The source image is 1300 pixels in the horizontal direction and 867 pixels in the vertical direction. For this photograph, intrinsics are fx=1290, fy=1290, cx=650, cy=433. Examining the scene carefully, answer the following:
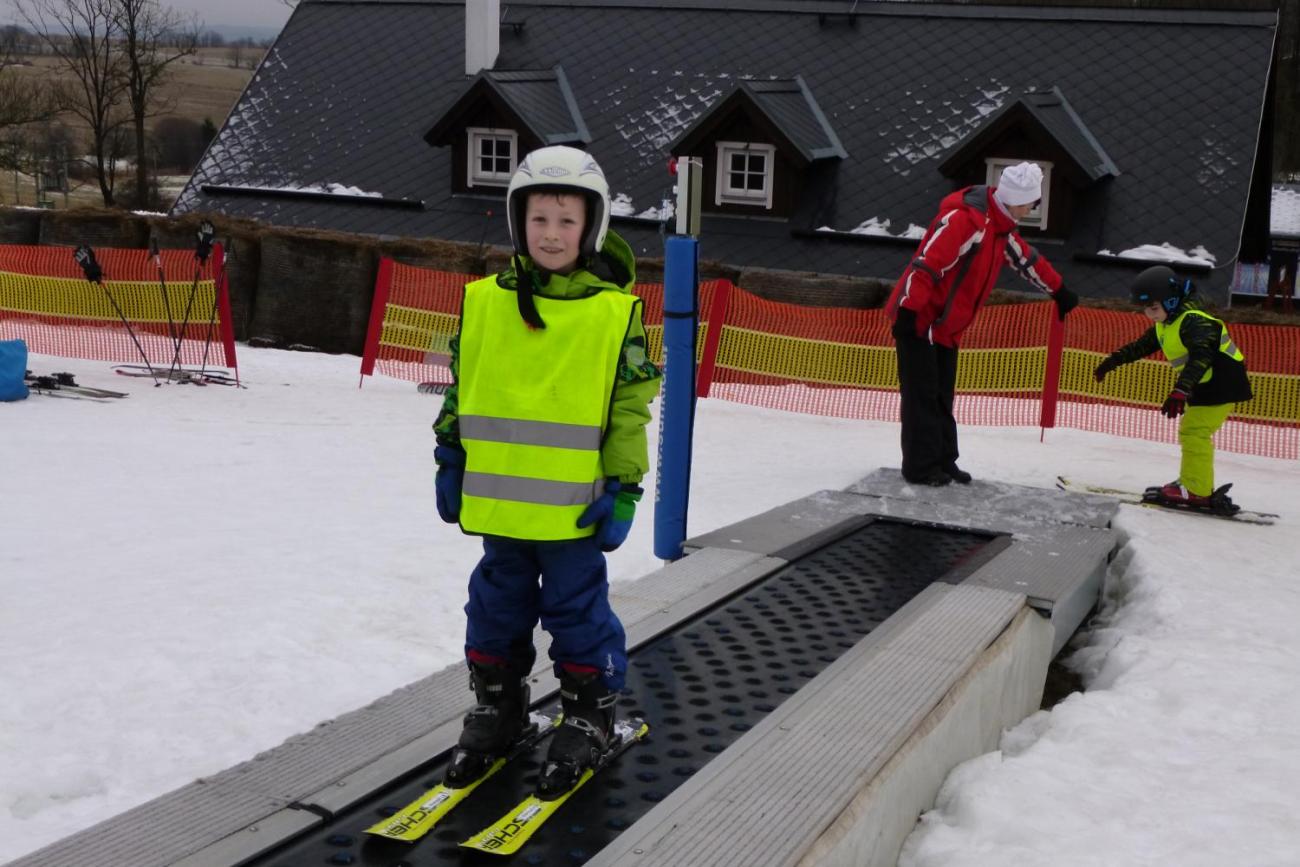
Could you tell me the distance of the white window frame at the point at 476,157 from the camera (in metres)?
21.0

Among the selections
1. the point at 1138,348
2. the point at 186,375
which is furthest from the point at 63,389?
the point at 1138,348

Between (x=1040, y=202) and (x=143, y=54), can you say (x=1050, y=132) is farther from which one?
(x=143, y=54)

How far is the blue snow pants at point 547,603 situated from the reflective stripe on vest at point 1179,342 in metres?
5.82

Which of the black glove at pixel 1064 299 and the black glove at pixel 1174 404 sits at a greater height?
the black glove at pixel 1064 299

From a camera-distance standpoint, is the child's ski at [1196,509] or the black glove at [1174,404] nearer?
the black glove at [1174,404]

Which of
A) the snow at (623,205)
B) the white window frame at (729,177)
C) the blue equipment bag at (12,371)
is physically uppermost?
the white window frame at (729,177)

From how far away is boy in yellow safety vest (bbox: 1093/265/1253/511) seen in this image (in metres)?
8.09

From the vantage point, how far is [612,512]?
357cm

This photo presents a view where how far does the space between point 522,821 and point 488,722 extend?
41 centimetres

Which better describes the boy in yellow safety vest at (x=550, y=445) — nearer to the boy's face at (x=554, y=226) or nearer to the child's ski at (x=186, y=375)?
the boy's face at (x=554, y=226)

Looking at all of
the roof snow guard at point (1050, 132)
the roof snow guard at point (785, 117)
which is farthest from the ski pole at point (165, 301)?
the roof snow guard at point (1050, 132)

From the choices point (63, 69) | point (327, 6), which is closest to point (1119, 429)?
point (327, 6)

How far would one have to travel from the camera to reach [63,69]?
135 feet

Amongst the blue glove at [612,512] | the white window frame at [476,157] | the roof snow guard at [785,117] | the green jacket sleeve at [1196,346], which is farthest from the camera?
the white window frame at [476,157]
